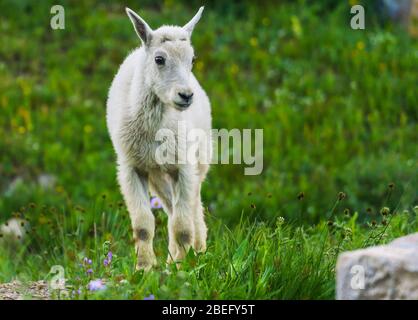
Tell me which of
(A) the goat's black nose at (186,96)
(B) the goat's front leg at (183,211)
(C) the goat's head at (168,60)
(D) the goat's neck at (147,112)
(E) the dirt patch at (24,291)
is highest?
(C) the goat's head at (168,60)

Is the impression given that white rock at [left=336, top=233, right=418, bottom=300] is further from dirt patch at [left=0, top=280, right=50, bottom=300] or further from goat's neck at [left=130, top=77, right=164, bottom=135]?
goat's neck at [left=130, top=77, right=164, bottom=135]

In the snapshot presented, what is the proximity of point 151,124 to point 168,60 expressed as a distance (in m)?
0.62

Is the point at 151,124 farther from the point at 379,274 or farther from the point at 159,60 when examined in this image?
the point at 379,274

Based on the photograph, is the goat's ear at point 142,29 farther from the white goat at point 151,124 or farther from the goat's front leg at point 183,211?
the goat's front leg at point 183,211

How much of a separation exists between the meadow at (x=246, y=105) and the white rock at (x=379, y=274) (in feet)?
15.7

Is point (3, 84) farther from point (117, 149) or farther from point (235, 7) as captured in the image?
point (117, 149)

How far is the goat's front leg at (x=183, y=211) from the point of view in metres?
7.78

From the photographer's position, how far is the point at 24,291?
262 inches

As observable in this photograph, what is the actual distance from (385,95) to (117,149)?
346 inches

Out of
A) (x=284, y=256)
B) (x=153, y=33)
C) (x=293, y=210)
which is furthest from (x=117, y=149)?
(x=293, y=210)

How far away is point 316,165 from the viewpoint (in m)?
14.4

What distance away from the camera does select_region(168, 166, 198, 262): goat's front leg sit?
778 centimetres

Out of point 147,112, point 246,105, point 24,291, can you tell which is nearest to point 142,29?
point 147,112

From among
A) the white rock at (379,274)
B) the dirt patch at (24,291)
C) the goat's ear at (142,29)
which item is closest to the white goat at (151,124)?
the goat's ear at (142,29)
